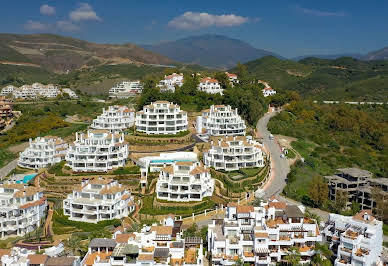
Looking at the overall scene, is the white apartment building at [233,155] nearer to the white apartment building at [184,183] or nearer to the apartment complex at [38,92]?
the white apartment building at [184,183]

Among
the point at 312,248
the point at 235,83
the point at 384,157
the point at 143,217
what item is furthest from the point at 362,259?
the point at 235,83

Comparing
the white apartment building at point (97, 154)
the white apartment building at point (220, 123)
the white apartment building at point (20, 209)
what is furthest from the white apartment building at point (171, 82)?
the white apartment building at point (20, 209)

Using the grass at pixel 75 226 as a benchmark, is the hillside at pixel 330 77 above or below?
above

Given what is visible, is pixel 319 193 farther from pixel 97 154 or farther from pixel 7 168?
pixel 7 168

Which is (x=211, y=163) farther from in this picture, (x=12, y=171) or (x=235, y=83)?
(x=235, y=83)

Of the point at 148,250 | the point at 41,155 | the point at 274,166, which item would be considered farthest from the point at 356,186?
the point at 41,155
